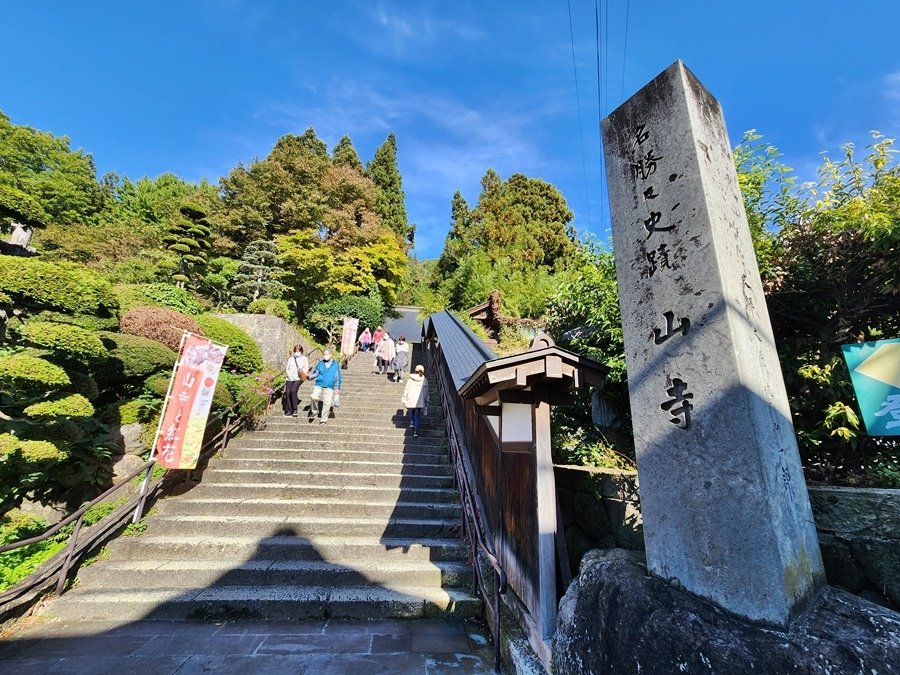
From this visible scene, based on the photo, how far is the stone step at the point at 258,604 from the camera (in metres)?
3.95

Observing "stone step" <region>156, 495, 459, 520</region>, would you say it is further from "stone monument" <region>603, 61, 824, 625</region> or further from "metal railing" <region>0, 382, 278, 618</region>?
"stone monument" <region>603, 61, 824, 625</region>

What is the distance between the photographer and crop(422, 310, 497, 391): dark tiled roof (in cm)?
565

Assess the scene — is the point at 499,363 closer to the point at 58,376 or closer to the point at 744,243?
the point at 744,243

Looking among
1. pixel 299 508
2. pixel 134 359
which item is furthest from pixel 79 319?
pixel 299 508

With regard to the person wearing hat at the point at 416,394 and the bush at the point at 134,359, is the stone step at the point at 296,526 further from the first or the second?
the bush at the point at 134,359

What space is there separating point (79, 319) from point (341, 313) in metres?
14.8

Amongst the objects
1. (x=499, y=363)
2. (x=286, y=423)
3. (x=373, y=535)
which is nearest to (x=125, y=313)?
(x=286, y=423)

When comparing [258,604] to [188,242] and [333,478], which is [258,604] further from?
[188,242]

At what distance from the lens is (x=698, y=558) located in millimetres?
1951

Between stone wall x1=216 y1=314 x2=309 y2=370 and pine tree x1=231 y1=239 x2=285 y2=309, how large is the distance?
4645 mm

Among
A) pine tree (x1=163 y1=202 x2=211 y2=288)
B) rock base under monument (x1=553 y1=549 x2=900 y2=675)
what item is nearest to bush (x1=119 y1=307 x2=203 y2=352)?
pine tree (x1=163 y1=202 x2=211 y2=288)

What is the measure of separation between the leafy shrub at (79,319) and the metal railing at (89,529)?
80.9 inches

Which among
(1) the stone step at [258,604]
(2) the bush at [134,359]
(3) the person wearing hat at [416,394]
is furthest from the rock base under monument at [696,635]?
(2) the bush at [134,359]

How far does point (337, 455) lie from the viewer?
726cm
